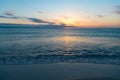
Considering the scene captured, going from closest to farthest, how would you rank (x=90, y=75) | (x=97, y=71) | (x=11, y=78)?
(x=11, y=78) → (x=90, y=75) → (x=97, y=71)

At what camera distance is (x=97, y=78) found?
31.0 feet

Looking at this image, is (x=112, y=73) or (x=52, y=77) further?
(x=112, y=73)

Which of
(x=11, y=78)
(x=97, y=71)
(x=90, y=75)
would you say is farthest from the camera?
(x=97, y=71)

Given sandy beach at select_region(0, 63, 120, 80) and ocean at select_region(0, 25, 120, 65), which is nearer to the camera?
sandy beach at select_region(0, 63, 120, 80)

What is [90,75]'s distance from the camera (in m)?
9.95

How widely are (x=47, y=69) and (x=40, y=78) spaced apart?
6.29 feet

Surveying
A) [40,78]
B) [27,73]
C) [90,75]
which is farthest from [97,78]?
[27,73]

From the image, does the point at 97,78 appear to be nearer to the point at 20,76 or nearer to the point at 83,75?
the point at 83,75

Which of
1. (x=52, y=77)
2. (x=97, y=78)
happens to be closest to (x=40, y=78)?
(x=52, y=77)

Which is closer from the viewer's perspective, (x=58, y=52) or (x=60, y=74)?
(x=60, y=74)

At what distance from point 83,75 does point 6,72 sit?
413 centimetres

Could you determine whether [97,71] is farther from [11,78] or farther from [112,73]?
[11,78]

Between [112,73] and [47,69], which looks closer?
[112,73]

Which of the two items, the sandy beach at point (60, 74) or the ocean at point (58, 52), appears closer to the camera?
the sandy beach at point (60, 74)
